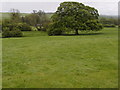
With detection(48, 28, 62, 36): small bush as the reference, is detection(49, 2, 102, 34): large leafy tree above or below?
above

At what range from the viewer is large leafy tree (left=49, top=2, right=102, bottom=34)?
2594 cm

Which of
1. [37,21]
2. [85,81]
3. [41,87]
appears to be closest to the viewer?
[41,87]

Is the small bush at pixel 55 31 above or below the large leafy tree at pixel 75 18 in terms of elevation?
below

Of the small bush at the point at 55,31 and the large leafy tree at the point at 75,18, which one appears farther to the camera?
the small bush at the point at 55,31

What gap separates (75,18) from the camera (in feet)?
87.0

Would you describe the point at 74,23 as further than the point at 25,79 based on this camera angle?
Yes

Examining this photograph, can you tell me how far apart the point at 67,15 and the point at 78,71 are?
2176 cm

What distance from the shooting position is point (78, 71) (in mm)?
6910

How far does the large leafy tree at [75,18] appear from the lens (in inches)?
1021

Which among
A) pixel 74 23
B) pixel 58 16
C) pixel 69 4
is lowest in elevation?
pixel 74 23

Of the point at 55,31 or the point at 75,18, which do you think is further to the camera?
the point at 55,31

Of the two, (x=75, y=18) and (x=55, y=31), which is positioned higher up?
(x=75, y=18)

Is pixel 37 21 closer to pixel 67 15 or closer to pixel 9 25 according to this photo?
pixel 9 25

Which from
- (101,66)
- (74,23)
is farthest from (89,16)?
(101,66)
